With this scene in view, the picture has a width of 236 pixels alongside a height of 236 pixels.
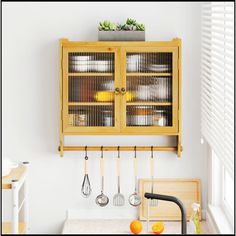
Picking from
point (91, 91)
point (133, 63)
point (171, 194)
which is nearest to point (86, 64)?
point (91, 91)

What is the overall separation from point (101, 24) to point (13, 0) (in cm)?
61

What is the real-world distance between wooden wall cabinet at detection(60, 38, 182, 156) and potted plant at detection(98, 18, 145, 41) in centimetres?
6

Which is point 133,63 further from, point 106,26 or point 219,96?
point 219,96

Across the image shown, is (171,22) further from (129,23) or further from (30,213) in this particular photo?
(30,213)

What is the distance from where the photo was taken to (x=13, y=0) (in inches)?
147

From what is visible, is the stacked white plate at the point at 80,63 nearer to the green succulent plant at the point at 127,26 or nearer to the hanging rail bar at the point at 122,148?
the green succulent plant at the point at 127,26

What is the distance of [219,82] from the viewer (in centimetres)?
324

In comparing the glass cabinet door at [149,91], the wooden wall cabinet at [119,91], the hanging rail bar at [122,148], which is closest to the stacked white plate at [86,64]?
the wooden wall cabinet at [119,91]

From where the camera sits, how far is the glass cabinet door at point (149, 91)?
362 cm

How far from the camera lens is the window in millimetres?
2904

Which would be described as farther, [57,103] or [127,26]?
[57,103]

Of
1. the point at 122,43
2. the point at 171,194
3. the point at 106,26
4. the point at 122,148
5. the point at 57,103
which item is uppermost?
the point at 106,26

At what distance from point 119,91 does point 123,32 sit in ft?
1.21

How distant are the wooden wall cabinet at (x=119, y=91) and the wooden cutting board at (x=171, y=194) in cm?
39
